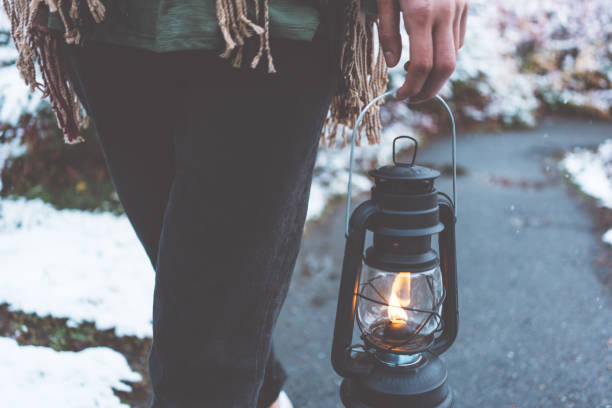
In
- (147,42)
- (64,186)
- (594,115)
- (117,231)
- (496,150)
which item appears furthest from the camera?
(594,115)

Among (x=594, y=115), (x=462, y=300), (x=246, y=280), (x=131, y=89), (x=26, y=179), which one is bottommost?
(x=594, y=115)

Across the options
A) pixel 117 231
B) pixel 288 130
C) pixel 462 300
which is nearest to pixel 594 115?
pixel 462 300

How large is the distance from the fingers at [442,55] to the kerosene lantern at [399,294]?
0.19 m

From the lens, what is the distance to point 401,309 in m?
1.17

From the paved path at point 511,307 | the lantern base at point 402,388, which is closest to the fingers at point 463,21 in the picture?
the lantern base at point 402,388

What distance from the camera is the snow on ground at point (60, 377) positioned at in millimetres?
1482

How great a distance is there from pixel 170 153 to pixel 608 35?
11.5 m

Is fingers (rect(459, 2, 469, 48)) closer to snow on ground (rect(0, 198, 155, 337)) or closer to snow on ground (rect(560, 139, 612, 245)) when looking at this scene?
snow on ground (rect(0, 198, 155, 337))

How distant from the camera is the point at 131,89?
0.91 m

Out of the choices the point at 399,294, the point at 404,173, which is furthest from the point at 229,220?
the point at 399,294

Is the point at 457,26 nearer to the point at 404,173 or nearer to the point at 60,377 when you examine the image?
the point at 404,173

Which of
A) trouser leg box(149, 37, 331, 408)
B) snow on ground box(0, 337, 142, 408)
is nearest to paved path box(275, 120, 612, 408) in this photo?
snow on ground box(0, 337, 142, 408)

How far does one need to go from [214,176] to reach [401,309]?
1.94ft

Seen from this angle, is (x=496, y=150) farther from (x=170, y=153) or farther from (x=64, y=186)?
(x=170, y=153)
